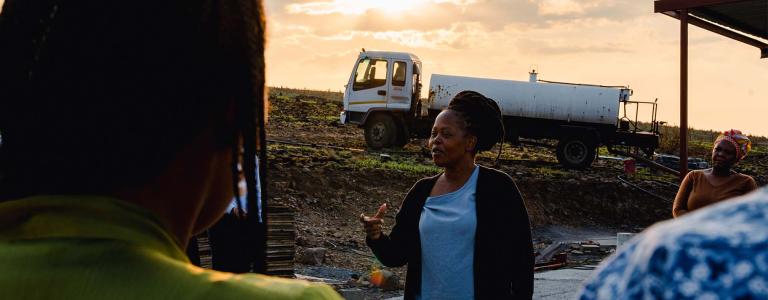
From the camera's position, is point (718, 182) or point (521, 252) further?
point (718, 182)

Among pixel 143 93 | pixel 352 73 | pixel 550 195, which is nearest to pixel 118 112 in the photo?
pixel 143 93

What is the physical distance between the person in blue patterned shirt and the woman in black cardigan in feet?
10.00

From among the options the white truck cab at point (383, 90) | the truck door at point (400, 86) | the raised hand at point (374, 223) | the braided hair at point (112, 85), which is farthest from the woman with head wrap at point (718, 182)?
the white truck cab at point (383, 90)

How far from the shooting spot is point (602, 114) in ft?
75.1

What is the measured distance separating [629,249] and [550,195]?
18274mm

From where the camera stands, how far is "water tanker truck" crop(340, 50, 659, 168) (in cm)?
2280

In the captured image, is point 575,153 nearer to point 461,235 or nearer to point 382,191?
point 382,191

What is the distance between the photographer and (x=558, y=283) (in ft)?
31.0

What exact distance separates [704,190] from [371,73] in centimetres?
1661

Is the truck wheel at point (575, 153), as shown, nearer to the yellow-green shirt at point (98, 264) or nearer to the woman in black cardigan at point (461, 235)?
the woman in black cardigan at point (461, 235)

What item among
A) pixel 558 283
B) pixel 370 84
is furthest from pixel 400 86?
pixel 558 283

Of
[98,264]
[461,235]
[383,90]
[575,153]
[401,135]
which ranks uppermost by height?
[383,90]

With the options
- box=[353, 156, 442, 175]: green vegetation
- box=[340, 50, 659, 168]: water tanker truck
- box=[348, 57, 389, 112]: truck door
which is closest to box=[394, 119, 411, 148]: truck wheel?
box=[340, 50, 659, 168]: water tanker truck

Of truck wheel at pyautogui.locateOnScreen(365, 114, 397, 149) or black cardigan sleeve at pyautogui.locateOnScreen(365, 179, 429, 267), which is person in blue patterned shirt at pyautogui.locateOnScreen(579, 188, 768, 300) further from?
truck wheel at pyautogui.locateOnScreen(365, 114, 397, 149)
